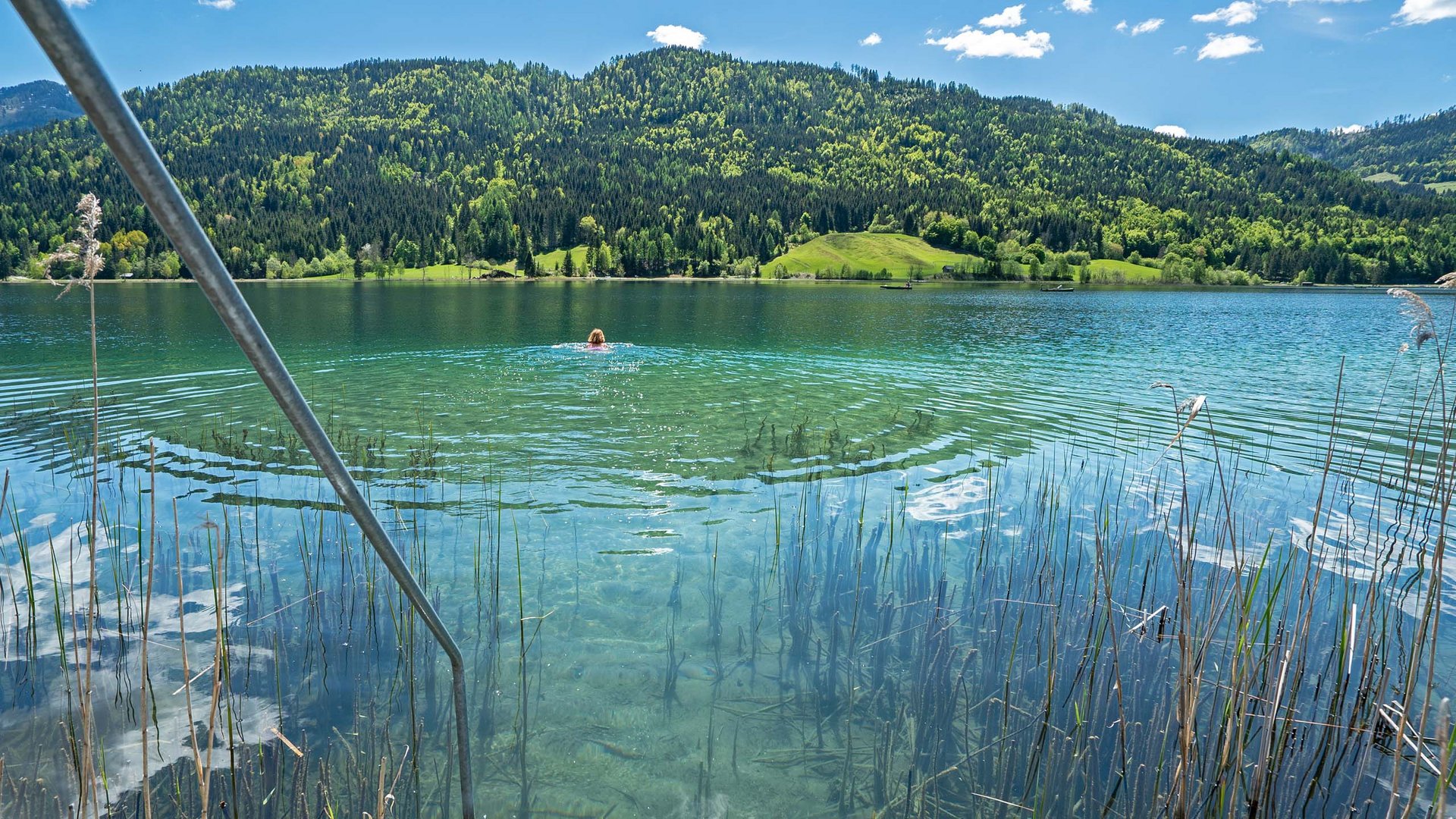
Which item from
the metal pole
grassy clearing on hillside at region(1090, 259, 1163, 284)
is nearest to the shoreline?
grassy clearing on hillside at region(1090, 259, 1163, 284)

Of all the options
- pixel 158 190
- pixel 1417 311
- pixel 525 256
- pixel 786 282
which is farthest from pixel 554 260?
pixel 158 190

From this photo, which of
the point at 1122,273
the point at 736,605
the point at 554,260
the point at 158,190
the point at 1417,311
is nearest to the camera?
the point at 158,190

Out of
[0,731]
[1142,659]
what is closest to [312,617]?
[0,731]

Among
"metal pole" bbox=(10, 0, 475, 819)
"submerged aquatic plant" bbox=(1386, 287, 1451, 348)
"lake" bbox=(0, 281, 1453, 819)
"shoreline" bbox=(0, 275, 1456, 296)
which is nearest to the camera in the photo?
"metal pole" bbox=(10, 0, 475, 819)

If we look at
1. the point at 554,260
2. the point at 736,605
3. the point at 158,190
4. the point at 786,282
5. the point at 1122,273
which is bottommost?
the point at 736,605

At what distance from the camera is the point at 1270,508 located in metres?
11.8

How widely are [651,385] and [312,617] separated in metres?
17.1

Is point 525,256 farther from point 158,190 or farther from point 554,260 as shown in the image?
point 158,190

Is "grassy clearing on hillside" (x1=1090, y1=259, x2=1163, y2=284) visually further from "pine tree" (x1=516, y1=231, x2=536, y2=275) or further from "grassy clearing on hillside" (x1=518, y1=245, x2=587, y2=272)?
"pine tree" (x1=516, y1=231, x2=536, y2=275)

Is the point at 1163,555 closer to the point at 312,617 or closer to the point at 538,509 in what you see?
the point at 538,509

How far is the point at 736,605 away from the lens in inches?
336

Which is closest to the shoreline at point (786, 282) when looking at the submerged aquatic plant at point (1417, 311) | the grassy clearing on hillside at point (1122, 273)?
the grassy clearing on hillside at point (1122, 273)

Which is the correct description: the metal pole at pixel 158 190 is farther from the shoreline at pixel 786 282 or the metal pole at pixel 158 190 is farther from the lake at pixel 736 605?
the shoreline at pixel 786 282

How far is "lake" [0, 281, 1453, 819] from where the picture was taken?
555 cm
